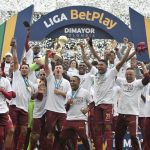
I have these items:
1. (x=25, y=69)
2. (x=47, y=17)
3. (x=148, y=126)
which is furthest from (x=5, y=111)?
(x=47, y=17)

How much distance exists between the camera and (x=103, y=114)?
11.3 meters

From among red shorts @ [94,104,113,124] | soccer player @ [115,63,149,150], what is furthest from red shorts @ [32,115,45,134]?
soccer player @ [115,63,149,150]

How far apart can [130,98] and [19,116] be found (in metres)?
2.22

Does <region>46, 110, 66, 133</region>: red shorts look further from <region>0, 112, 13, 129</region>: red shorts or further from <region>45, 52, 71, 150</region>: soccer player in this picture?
<region>0, 112, 13, 129</region>: red shorts

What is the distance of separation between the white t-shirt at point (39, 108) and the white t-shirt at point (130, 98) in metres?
1.54

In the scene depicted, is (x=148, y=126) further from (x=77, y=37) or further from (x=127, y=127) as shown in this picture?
(x=77, y=37)

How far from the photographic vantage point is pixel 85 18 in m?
15.6

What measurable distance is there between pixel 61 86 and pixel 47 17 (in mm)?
4332

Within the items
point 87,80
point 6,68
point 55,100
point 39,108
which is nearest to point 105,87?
point 55,100

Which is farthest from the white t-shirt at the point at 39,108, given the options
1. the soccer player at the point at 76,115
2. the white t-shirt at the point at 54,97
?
the soccer player at the point at 76,115

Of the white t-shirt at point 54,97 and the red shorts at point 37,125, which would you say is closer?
the white t-shirt at point 54,97

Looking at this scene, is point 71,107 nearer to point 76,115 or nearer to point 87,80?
point 76,115

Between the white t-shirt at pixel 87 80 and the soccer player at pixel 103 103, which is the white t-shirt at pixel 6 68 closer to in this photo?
the white t-shirt at pixel 87 80

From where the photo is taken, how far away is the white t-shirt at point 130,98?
11078mm
